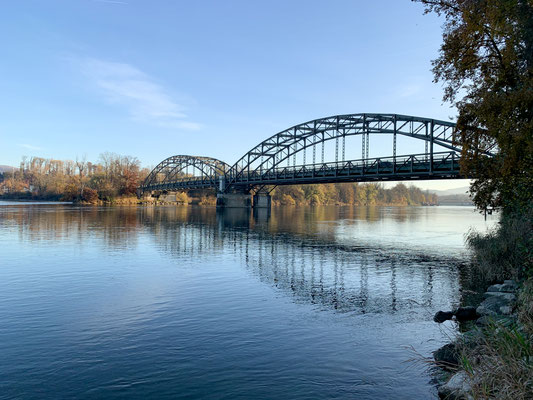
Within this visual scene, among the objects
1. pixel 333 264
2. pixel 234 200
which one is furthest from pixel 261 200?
pixel 333 264

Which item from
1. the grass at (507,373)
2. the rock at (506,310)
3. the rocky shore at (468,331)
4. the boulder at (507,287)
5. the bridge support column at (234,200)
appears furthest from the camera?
the bridge support column at (234,200)

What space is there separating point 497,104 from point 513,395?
11759 mm

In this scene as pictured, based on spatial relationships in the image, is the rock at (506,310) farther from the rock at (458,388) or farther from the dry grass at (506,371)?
the rock at (458,388)

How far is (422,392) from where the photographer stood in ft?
24.6

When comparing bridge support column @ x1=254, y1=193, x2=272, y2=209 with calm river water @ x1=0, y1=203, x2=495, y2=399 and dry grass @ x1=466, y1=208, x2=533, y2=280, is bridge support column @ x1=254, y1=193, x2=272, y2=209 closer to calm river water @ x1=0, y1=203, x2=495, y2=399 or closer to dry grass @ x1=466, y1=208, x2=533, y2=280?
calm river water @ x1=0, y1=203, x2=495, y2=399

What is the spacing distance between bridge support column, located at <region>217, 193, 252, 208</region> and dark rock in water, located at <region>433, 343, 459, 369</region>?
101 metres

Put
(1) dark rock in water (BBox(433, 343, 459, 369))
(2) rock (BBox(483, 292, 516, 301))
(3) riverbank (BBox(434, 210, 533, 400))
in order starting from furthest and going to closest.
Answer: (2) rock (BBox(483, 292, 516, 301)) < (1) dark rock in water (BBox(433, 343, 459, 369)) < (3) riverbank (BBox(434, 210, 533, 400))

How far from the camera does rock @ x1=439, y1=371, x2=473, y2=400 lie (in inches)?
247

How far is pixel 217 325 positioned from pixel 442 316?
271 inches

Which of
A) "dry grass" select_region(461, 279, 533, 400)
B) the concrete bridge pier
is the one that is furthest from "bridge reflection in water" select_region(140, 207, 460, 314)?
the concrete bridge pier

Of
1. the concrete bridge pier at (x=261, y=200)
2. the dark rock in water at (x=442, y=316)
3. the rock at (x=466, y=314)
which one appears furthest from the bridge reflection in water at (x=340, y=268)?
the concrete bridge pier at (x=261, y=200)

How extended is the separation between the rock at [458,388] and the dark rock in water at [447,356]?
0.78 m

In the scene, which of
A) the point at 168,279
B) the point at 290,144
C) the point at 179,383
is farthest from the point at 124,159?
the point at 179,383

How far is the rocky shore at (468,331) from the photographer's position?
22.4ft
